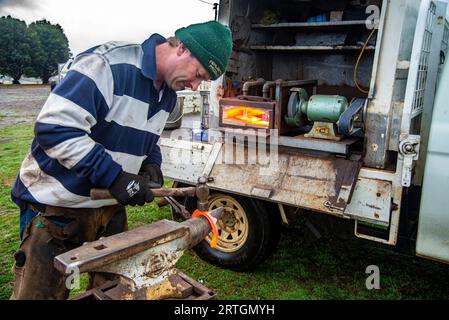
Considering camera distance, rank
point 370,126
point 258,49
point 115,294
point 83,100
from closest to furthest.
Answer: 1. point 115,294
2. point 83,100
3. point 370,126
4. point 258,49

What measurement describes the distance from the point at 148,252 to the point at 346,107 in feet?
6.45

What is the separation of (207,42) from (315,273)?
2457 millimetres

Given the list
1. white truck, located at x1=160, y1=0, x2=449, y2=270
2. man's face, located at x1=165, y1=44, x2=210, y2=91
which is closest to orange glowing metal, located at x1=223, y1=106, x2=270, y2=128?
white truck, located at x1=160, y1=0, x2=449, y2=270

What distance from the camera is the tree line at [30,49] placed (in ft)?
105

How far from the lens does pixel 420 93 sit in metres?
2.82

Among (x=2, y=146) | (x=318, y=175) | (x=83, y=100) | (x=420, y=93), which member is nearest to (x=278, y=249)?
(x=318, y=175)

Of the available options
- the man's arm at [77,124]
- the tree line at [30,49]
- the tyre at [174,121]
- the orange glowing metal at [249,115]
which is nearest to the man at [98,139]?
the man's arm at [77,124]

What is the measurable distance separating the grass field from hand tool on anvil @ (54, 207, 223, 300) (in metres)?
1.62

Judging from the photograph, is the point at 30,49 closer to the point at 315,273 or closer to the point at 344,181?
the point at 315,273

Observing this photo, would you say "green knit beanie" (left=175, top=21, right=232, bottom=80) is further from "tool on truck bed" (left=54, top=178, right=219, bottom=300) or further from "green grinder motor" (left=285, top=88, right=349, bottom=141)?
"green grinder motor" (left=285, top=88, right=349, bottom=141)

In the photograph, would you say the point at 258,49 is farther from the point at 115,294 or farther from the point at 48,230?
the point at 115,294

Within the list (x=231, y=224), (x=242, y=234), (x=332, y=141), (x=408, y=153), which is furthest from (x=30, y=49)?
(x=408, y=153)

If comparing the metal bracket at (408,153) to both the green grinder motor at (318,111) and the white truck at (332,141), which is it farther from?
the green grinder motor at (318,111)

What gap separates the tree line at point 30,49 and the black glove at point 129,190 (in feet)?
116
